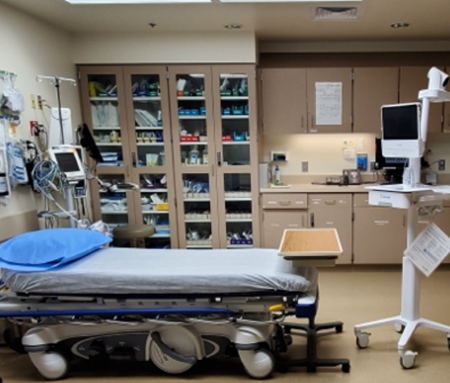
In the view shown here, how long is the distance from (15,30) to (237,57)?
6.16 ft

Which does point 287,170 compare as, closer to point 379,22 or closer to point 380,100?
point 380,100

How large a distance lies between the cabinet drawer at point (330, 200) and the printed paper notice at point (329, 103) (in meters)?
0.78

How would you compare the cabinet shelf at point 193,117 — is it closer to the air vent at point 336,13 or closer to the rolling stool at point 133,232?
the rolling stool at point 133,232

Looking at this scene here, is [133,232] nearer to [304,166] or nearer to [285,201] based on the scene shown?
[285,201]

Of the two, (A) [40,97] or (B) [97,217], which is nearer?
(A) [40,97]

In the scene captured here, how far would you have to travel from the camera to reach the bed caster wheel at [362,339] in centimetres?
232

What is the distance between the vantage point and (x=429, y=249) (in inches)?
83.3

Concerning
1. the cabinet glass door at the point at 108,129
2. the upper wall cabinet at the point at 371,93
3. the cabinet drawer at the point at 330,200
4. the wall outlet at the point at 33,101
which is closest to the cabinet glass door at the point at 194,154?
the cabinet glass door at the point at 108,129

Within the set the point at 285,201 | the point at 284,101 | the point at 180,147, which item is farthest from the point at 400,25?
the point at 180,147

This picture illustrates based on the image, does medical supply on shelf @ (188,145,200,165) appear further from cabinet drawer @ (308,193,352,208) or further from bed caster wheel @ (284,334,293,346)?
bed caster wheel @ (284,334,293,346)

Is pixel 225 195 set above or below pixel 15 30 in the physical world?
below

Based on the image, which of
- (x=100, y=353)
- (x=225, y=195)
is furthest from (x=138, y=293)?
(x=225, y=195)

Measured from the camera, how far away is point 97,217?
3.75 m

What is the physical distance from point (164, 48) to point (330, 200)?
225 centimetres
